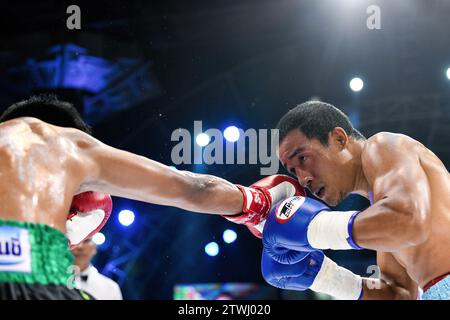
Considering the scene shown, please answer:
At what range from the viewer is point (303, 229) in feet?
7.73

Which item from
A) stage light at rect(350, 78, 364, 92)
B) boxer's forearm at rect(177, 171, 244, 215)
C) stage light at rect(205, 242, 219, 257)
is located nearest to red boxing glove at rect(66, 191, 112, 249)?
boxer's forearm at rect(177, 171, 244, 215)

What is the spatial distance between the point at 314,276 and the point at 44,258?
158 cm

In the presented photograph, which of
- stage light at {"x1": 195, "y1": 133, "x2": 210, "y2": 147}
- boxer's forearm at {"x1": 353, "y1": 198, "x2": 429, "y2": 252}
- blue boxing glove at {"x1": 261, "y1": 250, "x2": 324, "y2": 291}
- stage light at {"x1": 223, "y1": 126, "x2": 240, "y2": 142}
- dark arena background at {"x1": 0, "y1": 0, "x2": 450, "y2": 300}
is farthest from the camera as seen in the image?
dark arena background at {"x1": 0, "y1": 0, "x2": 450, "y2": 300}

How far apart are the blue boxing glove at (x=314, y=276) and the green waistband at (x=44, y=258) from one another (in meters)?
1.31

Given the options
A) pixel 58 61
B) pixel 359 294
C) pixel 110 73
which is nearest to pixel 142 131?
pixel 110 73

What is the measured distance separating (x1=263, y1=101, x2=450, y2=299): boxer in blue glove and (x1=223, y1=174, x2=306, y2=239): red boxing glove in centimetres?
8

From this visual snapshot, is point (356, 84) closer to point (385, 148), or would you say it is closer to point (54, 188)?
point (385, 148)

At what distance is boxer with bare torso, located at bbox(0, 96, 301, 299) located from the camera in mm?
1573

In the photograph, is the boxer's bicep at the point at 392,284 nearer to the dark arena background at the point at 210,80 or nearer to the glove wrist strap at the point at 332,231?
the glove wrist strap at the point at 332,231

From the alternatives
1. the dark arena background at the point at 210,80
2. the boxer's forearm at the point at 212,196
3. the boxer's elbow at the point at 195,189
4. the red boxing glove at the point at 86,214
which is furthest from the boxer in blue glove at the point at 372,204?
the dark arena background at the point at 210,80

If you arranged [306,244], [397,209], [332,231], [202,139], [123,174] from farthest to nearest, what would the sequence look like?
[202,139]
[306,244]
[332,231]
[397,209]
[123,174]

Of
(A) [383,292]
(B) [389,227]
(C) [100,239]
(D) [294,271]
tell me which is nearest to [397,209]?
(B) [389,227]

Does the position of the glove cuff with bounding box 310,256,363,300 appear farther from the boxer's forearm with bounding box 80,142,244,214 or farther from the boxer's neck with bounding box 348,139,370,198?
the boxer's forearm with bounding box 80,142,244,214
